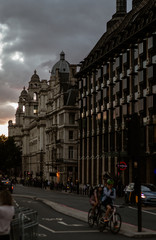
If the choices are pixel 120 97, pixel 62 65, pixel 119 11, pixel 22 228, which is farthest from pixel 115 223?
pixel 62 65

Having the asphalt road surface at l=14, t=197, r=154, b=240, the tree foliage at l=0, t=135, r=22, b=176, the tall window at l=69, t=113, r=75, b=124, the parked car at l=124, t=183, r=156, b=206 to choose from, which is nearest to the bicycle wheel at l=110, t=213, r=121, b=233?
the asphalt road surface at l=14, t=197, r=154, b=240

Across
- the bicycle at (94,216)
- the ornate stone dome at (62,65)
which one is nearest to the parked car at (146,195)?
the bicycle at (94,216)

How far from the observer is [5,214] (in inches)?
379

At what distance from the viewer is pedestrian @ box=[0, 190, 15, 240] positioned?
31.2ft

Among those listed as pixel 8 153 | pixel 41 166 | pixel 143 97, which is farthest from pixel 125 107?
pixel 8 153

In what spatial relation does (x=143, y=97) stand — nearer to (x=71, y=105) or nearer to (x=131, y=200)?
(x=131, y=200)

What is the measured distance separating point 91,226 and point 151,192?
1401 cm

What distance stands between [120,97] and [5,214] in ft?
184

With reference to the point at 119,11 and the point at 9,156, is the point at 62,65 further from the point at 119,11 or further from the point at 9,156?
the point at 9,156

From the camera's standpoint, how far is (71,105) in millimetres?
101125

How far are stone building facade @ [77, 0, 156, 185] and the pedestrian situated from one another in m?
37.7

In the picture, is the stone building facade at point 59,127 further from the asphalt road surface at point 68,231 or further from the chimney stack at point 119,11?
the asphalt road surface at point 68,231

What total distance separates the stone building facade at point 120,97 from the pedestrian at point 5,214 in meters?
37.7

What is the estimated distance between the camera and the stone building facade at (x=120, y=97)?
54.9 meters
